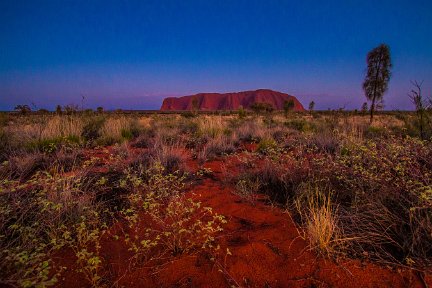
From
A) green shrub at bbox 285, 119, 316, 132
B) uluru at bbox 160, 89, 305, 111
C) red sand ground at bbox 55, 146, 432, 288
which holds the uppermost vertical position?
uluru at bbox 160, 89, 305, 111

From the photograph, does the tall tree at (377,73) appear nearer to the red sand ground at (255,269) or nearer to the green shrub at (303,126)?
the green shrub at (303,126)

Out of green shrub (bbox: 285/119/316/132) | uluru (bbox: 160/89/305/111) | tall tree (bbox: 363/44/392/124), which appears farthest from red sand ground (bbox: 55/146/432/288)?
uluru (bbox: 160/89/305/111)

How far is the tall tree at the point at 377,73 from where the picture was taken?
1295cm

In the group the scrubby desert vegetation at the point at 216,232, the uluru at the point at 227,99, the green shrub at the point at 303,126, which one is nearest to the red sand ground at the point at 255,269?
the scrubby desert vegetation at the point at 216,232

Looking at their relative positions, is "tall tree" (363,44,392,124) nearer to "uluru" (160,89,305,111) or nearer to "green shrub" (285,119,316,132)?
"green shrub" (285,119,316,132)

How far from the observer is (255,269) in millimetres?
2217

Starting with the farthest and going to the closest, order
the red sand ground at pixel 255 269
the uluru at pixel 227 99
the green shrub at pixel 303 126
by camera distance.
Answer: the uluru at pixel 227 99, the green shrub at pixel 303 126, the red sand ground at pixel 255 269

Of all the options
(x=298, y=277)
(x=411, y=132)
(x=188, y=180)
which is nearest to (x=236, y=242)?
(x=298, y=277)

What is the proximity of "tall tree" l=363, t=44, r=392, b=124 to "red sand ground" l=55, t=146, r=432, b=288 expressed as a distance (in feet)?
43.3

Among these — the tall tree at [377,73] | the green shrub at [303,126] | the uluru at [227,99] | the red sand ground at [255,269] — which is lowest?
the red sand ground at [255,269]

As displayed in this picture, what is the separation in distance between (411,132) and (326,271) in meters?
8.35

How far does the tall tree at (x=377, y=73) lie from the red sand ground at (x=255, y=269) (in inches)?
519

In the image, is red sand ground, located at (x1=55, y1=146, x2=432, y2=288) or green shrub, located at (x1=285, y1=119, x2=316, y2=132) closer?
red sand ground, located at (x1=55, y1=146, x2=432, y2=288)

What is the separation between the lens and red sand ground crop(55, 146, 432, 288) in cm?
205
